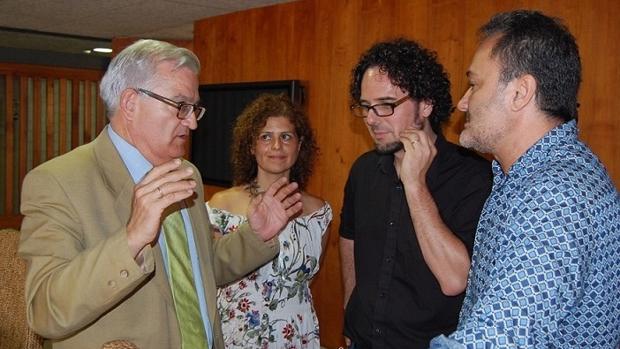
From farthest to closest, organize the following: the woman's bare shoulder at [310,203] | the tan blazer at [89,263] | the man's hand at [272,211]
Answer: the woman's bare shoulder at [310,203] < the man's hand at [272,211] < the tan blazer at [89,263]

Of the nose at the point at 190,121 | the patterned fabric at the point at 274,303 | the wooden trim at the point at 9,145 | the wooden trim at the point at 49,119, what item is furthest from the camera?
the wooden trim at the point at 49,119

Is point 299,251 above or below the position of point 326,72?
below

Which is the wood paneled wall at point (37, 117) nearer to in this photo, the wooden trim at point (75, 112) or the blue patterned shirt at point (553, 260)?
the wooden trim at point (75, 112)

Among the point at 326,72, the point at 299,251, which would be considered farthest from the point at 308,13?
the point at 299,251

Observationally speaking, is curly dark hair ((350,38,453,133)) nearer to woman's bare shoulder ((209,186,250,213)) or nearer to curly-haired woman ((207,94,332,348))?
curly-haired woman ((207,94,332,348))

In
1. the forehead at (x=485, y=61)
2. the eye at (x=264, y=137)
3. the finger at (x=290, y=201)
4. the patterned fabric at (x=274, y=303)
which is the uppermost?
the forehead at (x=485, y=61)

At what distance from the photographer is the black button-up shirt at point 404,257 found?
162 cm

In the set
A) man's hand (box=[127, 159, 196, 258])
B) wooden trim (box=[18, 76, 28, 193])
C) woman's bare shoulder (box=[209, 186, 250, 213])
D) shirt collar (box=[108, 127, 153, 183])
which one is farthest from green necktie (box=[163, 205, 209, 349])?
wooden trim (box=[18, 76, 28, 193])

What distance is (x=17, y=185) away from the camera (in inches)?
222

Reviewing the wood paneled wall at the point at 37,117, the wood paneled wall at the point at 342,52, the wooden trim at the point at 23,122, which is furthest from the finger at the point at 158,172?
the wooden trim at the point at 23,122

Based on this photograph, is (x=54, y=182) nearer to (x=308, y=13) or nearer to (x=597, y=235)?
(x=597, y=235)

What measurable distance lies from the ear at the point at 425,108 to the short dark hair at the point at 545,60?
662 millimetres

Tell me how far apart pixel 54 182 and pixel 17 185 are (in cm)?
504

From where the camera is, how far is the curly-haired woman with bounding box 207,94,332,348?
226 cm
